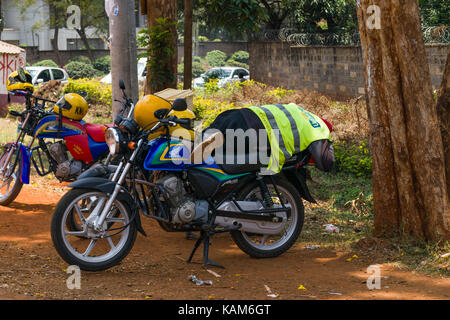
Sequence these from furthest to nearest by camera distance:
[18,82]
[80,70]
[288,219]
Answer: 1. [80,70]
2. [18,82]
3. [288,219]

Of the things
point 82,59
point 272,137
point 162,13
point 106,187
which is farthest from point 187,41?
point 82,59

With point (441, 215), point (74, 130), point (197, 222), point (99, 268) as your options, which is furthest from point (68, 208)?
point (441, 215)

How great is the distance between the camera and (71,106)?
7.98 m

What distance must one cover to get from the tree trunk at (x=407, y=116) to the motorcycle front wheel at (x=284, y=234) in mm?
973

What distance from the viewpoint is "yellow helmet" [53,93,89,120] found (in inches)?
313

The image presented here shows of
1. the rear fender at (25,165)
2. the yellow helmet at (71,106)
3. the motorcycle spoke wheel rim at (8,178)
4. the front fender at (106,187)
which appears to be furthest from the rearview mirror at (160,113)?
the motorcycle spoke wheel rim at (8,178)

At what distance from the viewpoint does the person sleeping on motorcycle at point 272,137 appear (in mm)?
6387

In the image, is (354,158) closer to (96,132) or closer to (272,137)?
(96,132)

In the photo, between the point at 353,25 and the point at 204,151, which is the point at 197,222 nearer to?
the point at 204,151

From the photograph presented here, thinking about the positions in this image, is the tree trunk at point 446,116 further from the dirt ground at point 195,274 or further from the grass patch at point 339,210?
the dirt ground at point 195,274

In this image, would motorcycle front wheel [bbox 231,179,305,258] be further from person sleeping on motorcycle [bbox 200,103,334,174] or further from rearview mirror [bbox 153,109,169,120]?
rearview mirror [bbox 153,109,169,120]

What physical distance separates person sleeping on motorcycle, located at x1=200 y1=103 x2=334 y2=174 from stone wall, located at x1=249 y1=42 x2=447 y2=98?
10721 mm

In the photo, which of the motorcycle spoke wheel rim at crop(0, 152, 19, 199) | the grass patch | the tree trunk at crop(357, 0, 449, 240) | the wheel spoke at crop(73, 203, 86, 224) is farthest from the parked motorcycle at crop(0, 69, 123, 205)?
the tree trunk at crop(357, 0, 449, 240)

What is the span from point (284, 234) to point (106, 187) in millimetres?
1930
